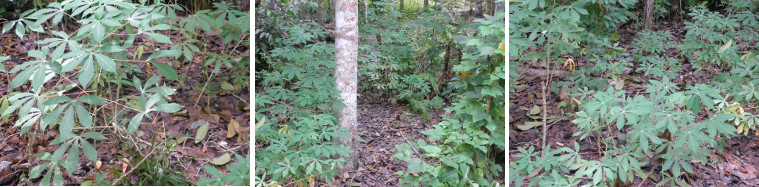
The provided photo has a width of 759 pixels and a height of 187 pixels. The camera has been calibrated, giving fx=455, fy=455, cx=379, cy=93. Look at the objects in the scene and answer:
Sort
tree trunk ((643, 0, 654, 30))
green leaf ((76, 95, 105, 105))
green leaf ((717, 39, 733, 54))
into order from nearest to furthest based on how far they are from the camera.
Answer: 1. green leaf ((76, 95, 105, 105))
2. green leaf ((717, 39, 733, 54))
3. tree trunk ((643, 0, 654, 30))

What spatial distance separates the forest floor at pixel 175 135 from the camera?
175 centimetres

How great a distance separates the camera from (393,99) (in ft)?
6.72

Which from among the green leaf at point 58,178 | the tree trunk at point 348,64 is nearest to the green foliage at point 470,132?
the tree trunk at point 348,64

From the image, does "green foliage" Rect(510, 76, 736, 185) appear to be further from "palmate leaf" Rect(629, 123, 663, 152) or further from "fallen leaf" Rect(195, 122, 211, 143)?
"fallen leaf" Rect(195, 122, 211, 143)

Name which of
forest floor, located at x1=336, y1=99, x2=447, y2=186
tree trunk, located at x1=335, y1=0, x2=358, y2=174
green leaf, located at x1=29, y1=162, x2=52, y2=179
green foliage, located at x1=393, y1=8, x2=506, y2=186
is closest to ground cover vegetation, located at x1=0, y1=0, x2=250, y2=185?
green leaf, located at x1=29, y1=162, x2=52, y2=179

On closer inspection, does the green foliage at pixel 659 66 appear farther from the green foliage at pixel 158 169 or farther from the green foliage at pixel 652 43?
the green foliage at pixel 158 169

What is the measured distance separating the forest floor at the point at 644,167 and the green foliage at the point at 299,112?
2.51 ft

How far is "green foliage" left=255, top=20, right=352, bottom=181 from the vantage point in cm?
184

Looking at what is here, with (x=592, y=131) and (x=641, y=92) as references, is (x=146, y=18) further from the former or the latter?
(x=641, y=92)

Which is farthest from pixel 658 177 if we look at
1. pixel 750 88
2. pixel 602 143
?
pixel 750 88

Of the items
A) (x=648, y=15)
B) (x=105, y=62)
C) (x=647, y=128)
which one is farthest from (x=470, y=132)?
(x=105, y=62)

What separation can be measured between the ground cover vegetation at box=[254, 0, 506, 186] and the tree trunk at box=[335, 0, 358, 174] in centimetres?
4

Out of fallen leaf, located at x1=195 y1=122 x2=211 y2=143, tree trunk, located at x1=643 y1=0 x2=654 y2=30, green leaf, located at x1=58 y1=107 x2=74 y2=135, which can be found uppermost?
tree trunk, located at x1=643 y1=0 x2=654 y2=30

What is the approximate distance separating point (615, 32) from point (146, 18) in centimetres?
200
